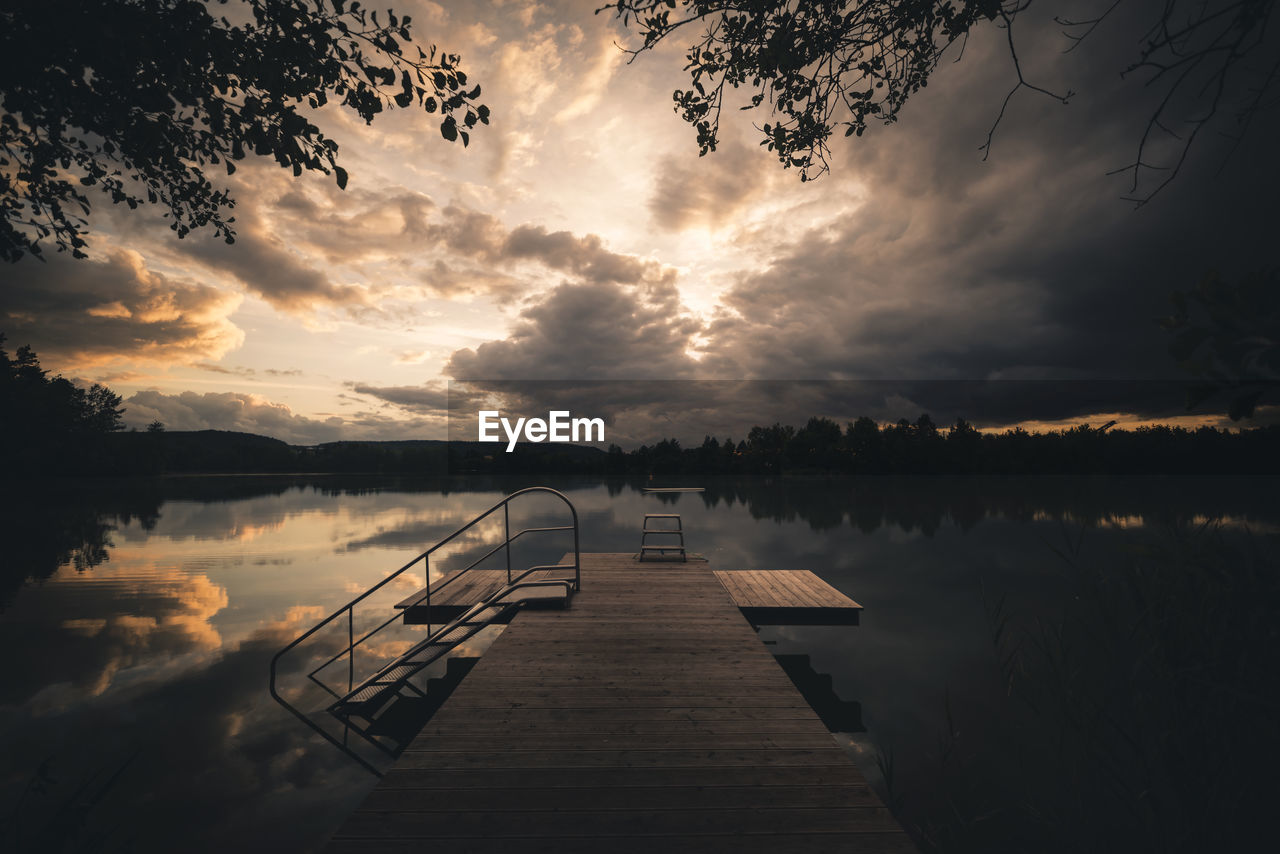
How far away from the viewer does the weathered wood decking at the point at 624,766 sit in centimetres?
268

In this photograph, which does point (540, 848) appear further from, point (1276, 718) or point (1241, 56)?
point (1241, 56)

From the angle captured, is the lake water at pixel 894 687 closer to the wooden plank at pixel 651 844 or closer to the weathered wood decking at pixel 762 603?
the wooden plank at pixel 651 844

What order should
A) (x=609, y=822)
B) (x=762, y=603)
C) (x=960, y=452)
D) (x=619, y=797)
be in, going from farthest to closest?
1. (x=960, y=452)
2. (x=762, y=603)
3. (x=619, y=797)
4. (x=609, y=822)

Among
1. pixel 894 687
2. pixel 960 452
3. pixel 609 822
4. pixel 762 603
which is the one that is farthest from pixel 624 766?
pixel 960 452

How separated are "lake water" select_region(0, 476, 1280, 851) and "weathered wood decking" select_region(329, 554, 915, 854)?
4.34 ft

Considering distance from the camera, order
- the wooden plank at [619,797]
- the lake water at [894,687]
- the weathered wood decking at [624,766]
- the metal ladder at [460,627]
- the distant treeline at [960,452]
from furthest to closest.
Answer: the distant treeline at [960,452] < the metal ladder at [460,627] < the lake water at [894,687] < the wooden plank at [619,797] < the weathered wood decking at [624,766]

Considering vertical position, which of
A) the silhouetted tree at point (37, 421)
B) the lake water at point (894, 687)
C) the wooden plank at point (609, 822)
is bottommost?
the lake water at point (894, 687)

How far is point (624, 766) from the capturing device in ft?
10.8

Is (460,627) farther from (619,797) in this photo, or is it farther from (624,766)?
(619,797)

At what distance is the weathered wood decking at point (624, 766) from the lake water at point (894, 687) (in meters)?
1.32

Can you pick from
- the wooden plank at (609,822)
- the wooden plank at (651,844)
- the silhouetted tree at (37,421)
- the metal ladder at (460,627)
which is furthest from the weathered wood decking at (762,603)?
the silhouetted tree at (37,421)

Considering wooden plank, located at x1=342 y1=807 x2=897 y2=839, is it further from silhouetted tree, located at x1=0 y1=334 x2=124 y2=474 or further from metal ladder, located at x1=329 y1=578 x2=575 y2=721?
silhouetted tree, located at x1=0 y1=334 x2=124 y2=474

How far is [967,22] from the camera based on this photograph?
426 centimetres

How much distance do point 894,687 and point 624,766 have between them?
29.3 ft
